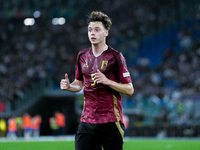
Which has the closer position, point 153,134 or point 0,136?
point 153,134

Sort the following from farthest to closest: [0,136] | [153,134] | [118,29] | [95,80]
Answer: [118,29]
[0,136]
[153,134]
[95,80]

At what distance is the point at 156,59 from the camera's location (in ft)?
99.2

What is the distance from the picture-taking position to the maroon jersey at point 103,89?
16.2 ft

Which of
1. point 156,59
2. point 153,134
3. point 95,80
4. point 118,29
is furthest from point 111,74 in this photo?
point 118,29

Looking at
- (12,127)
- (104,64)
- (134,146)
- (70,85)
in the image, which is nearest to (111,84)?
(104,64)

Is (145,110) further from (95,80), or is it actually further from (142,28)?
(95,80)

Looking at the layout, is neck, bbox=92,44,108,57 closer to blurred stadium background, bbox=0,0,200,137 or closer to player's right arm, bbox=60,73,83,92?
player's right arm, bbox=60,73,83,92

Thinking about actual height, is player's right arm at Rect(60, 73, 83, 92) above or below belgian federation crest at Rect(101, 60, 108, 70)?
below

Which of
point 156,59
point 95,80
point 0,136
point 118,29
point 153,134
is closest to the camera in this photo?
point 95,80

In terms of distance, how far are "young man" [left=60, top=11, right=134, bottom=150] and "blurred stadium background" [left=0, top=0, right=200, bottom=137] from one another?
64.2 ft

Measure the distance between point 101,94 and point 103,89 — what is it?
7 cm

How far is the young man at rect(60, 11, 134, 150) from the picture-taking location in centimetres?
490

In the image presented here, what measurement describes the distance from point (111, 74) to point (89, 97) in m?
0.39

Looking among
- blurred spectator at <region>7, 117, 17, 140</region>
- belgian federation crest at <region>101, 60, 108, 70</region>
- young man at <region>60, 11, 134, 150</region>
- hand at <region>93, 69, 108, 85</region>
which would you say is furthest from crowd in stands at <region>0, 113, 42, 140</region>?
hand at <region>93, 69, 108, 85</region>
